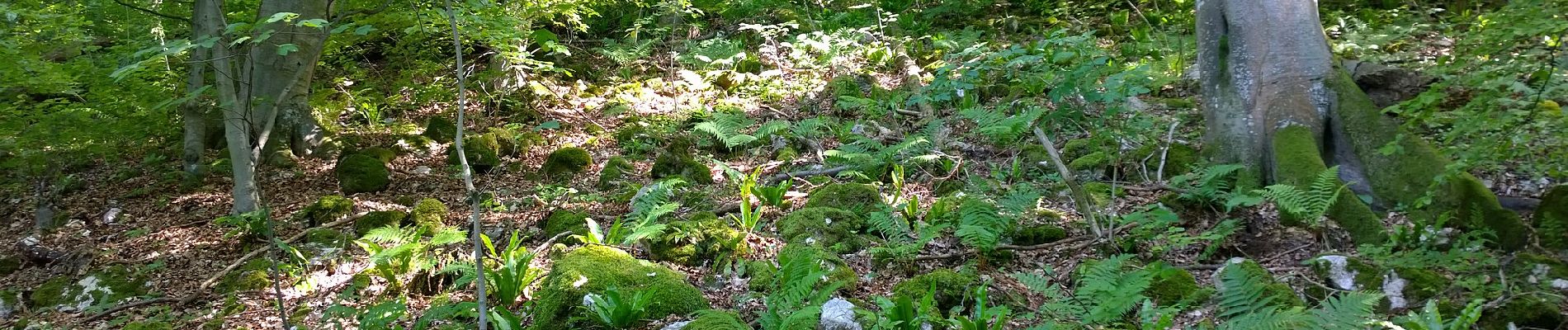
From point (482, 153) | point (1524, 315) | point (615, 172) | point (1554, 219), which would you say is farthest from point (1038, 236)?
point (482, 153)

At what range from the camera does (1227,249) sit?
14.4ft

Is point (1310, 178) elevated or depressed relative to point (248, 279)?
elevated

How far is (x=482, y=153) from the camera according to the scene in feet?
23.8

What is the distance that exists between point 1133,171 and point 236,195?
665 centimetres

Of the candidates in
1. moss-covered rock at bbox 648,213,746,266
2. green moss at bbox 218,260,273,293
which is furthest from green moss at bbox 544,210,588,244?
green moss at bbox 218,260,273,293

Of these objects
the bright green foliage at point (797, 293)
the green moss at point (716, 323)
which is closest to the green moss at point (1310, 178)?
the bright green foliage at point (797, 293)

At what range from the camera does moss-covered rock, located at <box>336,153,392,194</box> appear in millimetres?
6945

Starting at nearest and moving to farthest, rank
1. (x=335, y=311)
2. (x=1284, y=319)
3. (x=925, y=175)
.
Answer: (x=1284, y=319)
(x=335, y=311)
(x=925, y=175)

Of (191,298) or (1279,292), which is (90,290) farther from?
(1279,292)

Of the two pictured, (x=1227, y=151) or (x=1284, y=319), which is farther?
(x=1227, y=151)

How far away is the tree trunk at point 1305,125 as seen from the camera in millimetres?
4176

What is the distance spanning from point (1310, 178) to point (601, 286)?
3.75 m

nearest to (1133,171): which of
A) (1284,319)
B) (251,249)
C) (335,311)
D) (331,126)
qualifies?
(1284,319)

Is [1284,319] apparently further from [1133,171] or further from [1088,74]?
[1133,171]
